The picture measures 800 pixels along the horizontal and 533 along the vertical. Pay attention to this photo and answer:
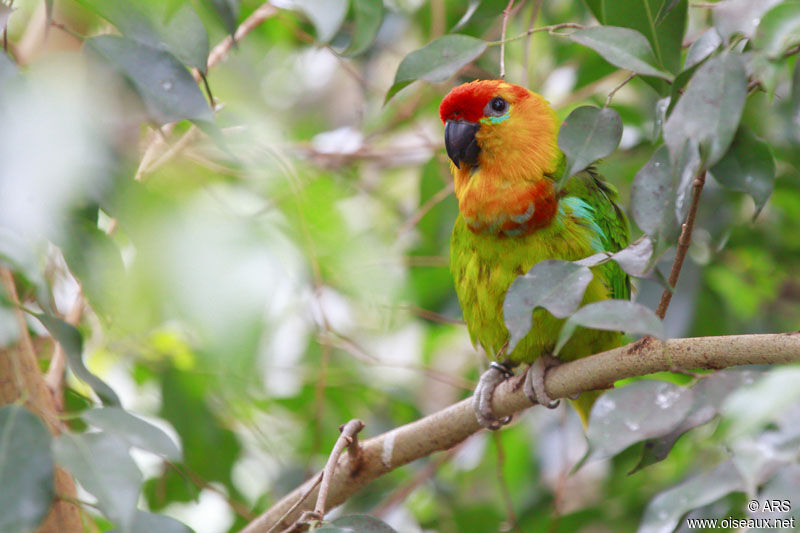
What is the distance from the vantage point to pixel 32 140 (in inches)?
20.9

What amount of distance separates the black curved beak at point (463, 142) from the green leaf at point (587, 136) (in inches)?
22.2

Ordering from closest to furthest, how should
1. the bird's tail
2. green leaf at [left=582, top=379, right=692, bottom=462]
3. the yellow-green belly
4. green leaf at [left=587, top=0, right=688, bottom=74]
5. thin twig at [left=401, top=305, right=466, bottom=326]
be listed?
green leaf at [left=582, top=379, right=692, bottom=462]
green leaf at [left=587, top=0, right=688, bottom=74]
the yellow-green belly
the bird's tail
thin twig at [left=401, top=305, right=466, bottom=326]

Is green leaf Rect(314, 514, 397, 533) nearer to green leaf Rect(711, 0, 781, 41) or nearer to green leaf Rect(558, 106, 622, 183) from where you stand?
green leaf Rect(558, 106, 622, 183)

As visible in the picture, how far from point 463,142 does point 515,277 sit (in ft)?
0.95

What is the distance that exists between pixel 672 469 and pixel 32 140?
2.02 m

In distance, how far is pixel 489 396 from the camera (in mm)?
1221

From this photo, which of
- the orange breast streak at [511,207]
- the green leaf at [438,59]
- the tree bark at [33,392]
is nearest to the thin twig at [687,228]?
the green leaf at [438,59]

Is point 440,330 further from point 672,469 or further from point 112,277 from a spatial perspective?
point 112,277

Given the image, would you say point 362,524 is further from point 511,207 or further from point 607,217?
point 607,217

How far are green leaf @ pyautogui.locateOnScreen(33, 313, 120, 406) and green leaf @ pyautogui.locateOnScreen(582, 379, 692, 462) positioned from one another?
52 centimetres

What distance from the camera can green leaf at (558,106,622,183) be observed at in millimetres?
822

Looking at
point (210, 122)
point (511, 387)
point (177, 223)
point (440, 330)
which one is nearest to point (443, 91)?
point (440, 330)

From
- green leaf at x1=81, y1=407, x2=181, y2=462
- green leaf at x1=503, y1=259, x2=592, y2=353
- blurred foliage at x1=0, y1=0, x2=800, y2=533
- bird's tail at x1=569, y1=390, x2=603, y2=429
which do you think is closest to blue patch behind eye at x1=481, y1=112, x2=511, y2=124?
blurred foliage at x1=0, y1=0, x2=800, y2=533

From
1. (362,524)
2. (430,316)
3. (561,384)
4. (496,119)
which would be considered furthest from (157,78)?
(430,316)
